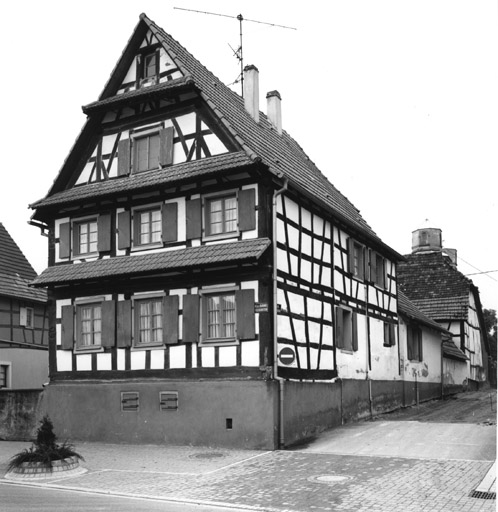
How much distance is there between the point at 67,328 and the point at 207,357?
4975 mm

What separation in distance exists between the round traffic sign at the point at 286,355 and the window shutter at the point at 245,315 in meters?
0.88

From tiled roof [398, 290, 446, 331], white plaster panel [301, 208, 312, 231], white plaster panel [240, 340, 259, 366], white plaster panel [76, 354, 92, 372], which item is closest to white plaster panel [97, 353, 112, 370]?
white plaster panel [76, 354, 92, 372]

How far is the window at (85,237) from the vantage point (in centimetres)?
2245

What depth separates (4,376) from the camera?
1199 inches

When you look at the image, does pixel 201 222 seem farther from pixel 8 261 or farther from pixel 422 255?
pixel 422 255

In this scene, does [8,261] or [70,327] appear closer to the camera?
[70,327]

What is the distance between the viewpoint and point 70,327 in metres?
21.9

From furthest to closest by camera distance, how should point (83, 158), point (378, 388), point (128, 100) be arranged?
point (378, 388)
point (83, 158)
point (128, 100)

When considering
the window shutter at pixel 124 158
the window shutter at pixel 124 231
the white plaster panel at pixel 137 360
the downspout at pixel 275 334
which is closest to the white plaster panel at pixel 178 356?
the white plaster panel at pixel 137 360

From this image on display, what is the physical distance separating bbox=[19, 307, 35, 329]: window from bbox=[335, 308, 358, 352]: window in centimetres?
1583

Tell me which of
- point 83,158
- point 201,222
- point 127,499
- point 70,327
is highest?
point 83,158

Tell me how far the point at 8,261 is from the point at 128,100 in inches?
628

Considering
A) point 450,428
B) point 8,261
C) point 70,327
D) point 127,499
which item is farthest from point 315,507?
point 8,261

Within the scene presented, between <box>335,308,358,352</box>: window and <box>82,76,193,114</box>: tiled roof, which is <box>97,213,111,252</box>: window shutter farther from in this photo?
<box>335,308,358,352</box>: window
